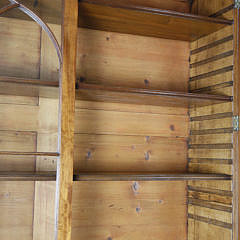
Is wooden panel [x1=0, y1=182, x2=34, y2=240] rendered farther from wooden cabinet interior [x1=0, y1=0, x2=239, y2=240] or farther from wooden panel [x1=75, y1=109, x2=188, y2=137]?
wooden panel [x1=75, y1=109, x2=188, y2=137]

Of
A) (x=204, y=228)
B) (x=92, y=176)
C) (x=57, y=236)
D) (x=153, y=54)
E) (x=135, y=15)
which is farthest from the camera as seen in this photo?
(x=153, y=54)

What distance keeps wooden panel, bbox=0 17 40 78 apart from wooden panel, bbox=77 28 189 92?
0.78 ft

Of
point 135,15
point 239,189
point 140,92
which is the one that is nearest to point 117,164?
point 140,92

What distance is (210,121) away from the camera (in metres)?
A: 2.08

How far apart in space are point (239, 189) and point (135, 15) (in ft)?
3.32

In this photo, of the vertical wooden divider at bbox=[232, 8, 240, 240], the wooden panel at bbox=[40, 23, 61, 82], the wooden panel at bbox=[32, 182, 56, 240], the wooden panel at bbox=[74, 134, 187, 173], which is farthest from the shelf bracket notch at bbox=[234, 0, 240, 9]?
the wooden panel at bbox=[32, 182, 56, 240]

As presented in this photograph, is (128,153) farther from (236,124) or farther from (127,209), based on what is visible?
(236,124)

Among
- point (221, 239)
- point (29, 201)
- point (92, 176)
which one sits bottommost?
point (221, 239)

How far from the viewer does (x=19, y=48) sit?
197 cm

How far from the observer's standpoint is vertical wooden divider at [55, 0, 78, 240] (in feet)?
5.22

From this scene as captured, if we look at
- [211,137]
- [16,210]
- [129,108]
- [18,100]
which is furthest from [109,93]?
[16,210]

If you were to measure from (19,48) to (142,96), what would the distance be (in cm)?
70

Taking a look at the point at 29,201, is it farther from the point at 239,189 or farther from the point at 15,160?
the point at 239,189

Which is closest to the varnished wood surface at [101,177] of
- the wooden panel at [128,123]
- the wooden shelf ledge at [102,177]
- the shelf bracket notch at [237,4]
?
the wooden shelf ledge at [102,177]
